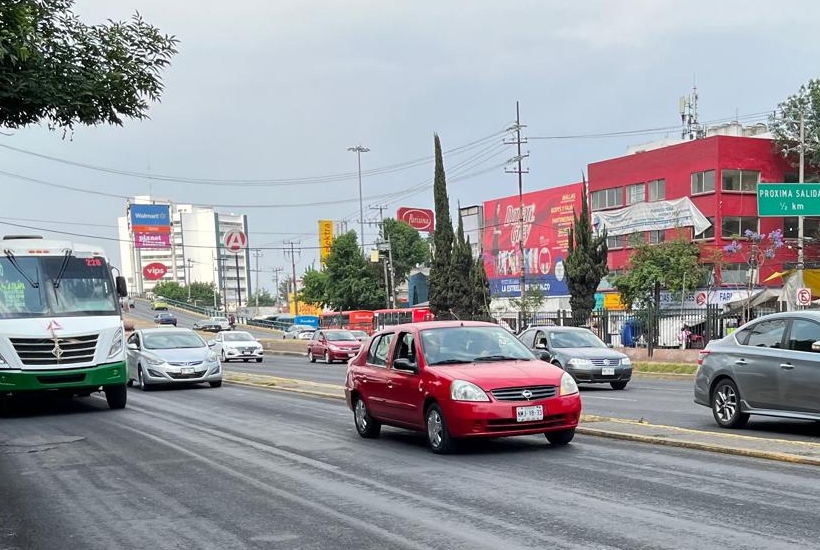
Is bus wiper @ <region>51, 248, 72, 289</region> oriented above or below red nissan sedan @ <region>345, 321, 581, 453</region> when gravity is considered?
above

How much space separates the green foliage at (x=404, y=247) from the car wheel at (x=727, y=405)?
93.1 m

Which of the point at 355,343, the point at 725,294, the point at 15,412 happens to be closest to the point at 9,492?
the point at 15,412

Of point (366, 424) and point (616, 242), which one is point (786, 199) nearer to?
point (616, 242)

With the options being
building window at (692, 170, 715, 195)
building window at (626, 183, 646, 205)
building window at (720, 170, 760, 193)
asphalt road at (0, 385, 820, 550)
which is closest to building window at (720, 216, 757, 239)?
building window at (720, 170, 760, 193)

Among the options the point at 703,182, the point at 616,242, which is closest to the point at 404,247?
the point at 616,242

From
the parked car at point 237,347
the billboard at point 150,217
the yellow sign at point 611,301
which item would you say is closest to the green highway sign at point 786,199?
the yellow sign at point 611,301

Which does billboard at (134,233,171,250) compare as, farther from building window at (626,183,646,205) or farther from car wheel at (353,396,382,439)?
car wheel at (353,396,382,439)

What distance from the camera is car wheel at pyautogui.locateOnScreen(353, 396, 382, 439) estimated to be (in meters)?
12.7

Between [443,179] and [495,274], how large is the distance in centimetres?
1424

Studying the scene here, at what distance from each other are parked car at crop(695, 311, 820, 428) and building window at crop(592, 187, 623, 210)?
1831 inches

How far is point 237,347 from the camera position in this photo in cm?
4231

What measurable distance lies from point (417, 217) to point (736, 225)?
182 feet

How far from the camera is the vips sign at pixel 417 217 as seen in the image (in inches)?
4080

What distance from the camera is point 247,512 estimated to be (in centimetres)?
802
